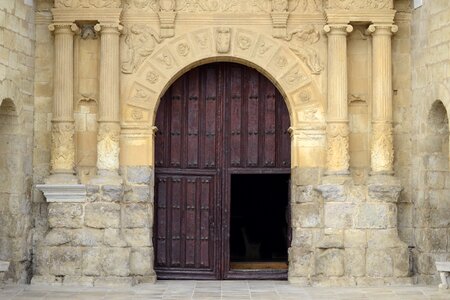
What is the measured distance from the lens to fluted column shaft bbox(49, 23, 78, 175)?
1228 centimetres

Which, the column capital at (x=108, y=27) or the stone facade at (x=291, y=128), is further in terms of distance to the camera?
the column capital at (x=108, y=27)

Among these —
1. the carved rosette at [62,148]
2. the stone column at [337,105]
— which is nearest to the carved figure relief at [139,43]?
the carved rosette at [62,148]

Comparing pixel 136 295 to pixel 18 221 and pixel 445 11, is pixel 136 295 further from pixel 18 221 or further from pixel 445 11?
pixel 445 11

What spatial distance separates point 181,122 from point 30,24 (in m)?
2.69

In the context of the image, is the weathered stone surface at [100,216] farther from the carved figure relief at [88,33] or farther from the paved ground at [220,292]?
the carved figure relief at [88,33]

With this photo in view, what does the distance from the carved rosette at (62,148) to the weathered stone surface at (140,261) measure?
5.03 ft

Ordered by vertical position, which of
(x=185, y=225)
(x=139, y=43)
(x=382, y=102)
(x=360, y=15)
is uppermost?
(x=360, y=15)

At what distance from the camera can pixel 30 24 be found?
12477 mm

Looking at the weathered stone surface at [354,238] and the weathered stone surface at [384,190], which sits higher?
the weathered stone surface at [384,190]

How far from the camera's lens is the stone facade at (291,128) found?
12039 millimetres

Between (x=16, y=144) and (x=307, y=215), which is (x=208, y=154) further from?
(x=16, y=144)

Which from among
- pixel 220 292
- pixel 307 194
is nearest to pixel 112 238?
pixel 220 292

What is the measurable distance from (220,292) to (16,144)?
3642 mm

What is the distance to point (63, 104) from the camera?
1235 centimetres
